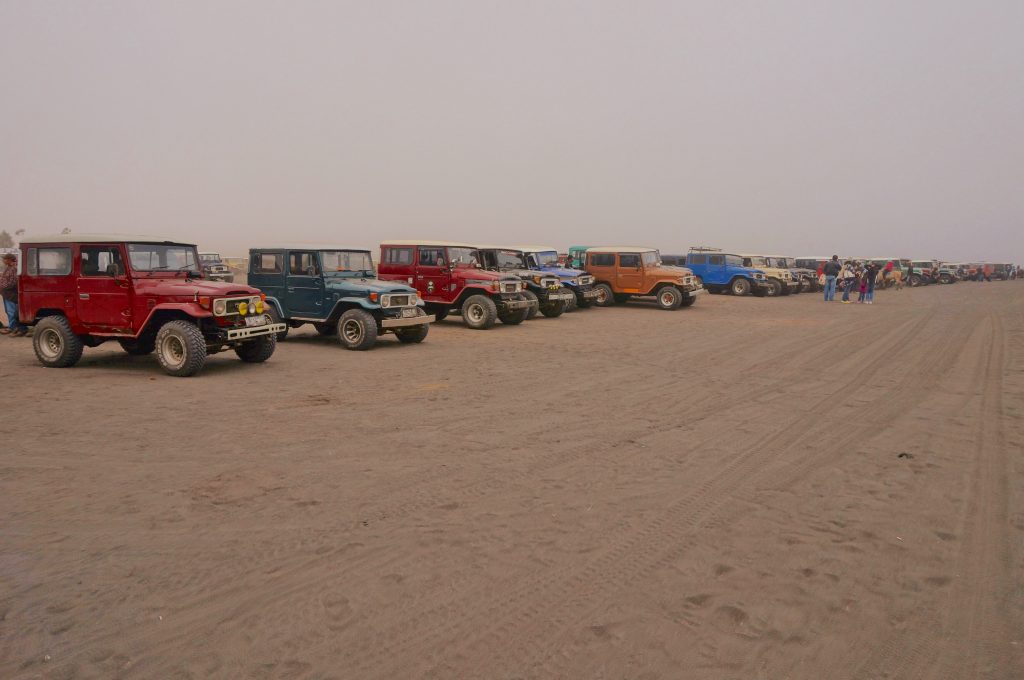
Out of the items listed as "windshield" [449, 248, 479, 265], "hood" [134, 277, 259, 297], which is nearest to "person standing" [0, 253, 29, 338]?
"hood" [134, 277, 259, 297]

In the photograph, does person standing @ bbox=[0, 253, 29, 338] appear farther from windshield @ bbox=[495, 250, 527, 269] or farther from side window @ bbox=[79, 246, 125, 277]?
windshield @ bbox=[495, 250, 527, 269]

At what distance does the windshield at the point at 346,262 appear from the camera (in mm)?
12117

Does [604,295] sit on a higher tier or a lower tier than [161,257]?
lower

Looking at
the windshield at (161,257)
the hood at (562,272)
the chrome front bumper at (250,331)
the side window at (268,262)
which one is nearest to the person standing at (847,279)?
the hood at (562,272)

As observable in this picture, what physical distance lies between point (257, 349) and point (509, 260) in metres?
8.13

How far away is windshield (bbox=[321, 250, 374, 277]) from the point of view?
12.1 meters

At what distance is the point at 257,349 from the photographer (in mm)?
10016

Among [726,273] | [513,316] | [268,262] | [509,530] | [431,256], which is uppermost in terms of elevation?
[431,256]

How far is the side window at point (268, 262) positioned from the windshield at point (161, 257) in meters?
2.25

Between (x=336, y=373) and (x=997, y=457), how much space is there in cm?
786

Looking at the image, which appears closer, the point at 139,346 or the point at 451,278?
the point at 139,346

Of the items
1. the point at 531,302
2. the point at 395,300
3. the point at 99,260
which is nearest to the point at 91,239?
the point at 99,260

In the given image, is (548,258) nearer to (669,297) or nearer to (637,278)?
(637,278)

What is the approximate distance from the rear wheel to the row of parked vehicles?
10.3 meters
